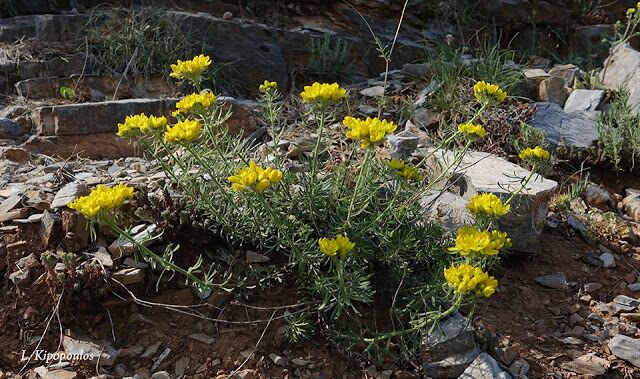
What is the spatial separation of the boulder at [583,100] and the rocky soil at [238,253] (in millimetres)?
16

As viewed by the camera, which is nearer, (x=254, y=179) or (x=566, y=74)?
(x=254, y=179)

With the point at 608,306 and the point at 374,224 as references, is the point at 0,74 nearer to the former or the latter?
the point at 374,224

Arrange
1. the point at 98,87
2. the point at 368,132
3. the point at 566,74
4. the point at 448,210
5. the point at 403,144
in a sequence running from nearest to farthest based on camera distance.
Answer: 1. the point at 368,132
2. the point at 448,210
3. the point at 403,144
4. the point at 98,87
5. the point at 566,74

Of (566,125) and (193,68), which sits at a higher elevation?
(193,68)

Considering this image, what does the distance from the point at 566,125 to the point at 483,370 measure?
287 centimetres

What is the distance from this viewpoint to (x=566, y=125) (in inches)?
192

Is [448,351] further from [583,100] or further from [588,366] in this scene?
[583,100]

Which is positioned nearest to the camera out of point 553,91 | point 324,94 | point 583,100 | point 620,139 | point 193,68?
A: point 324,94

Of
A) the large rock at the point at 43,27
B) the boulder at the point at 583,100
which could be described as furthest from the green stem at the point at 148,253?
the boulder at the point at 583,100

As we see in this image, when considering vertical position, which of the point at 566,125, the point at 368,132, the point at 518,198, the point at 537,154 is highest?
the point at 368,132

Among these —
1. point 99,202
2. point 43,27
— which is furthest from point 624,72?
point 43,27

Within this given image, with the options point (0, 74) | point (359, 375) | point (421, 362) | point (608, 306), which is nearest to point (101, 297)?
→ point (359, 375)

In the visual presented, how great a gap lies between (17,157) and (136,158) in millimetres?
716

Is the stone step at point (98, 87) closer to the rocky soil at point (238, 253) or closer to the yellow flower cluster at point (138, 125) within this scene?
the rocky soil at point (238, 253)
